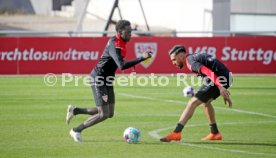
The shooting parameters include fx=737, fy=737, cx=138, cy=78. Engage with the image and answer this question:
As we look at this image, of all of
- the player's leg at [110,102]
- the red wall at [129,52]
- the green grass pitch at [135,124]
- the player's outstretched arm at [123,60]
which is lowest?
the red wall at [129,52]

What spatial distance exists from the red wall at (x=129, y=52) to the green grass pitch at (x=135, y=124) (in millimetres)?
5195

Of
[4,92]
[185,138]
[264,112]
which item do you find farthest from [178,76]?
[185,138]

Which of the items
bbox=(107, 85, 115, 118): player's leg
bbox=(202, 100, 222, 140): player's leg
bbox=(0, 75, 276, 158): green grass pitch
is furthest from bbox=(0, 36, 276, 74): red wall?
bbox=(202, 100, 222, 140): player's leg

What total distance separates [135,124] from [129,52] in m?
15.9

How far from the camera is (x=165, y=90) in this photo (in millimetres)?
25297

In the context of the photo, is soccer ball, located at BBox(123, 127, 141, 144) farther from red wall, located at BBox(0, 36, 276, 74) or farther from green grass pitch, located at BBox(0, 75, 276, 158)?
red wall, located at BBox(0, 36, 276, 74)

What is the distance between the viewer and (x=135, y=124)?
→ 1600 centimetres

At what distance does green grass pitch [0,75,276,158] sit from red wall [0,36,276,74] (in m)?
5.19

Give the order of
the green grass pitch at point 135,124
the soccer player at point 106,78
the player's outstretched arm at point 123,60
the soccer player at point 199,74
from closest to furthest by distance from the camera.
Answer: the green grass pitch at point 135,124 < the player's outstretched arm at point 123,60 < the soccer player at point 199,74 < the soccer player at point 106,78

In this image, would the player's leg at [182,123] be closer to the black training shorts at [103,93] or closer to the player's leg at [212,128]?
the player's leg at [212,128]

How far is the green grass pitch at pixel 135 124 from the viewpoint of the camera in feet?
40.0

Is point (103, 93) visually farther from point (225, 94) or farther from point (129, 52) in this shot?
point (129, 52)

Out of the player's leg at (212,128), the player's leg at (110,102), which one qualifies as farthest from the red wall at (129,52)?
the player's leg at (212,128)

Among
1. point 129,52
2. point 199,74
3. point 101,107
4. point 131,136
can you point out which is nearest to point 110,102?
point 101,107
